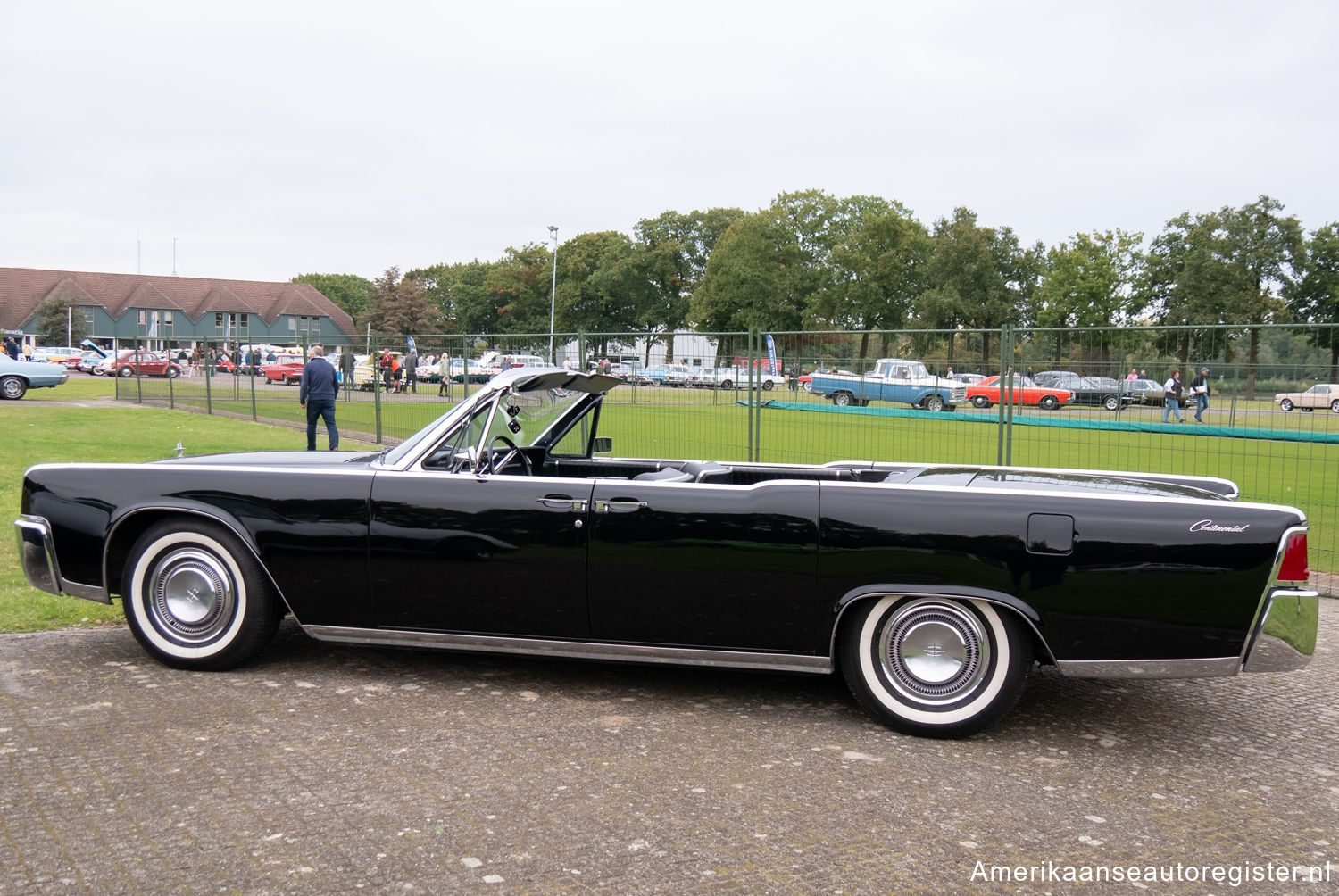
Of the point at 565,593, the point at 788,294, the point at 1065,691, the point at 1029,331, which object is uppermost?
the point at 788,294

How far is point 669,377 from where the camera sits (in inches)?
464

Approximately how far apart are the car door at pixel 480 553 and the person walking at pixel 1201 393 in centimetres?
644

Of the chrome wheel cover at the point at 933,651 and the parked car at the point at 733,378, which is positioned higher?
the parked car at the point at 733,378

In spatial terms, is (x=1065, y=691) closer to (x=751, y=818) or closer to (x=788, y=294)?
(x=751, y=818)

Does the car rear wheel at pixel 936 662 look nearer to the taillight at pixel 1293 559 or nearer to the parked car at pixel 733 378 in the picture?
the taillight at pixel 1293 559


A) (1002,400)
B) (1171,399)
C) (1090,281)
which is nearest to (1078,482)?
(1171,399)

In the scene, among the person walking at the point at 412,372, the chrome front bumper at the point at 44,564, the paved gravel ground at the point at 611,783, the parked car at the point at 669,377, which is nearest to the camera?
the paved gravel ground at the point at 611,783

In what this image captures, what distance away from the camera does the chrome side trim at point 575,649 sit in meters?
4.17

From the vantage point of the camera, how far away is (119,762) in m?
3.60

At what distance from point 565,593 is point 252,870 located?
5.59ft

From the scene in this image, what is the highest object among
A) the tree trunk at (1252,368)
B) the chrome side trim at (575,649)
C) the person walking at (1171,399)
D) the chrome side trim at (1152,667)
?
the tree trunk at (1252,368)

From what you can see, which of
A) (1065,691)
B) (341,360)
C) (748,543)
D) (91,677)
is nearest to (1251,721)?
(1065,691)

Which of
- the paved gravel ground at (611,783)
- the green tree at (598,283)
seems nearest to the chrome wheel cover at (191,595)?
the paved gravel ground at (611,783)

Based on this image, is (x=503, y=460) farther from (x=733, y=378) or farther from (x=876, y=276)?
(x=876, y=276)
